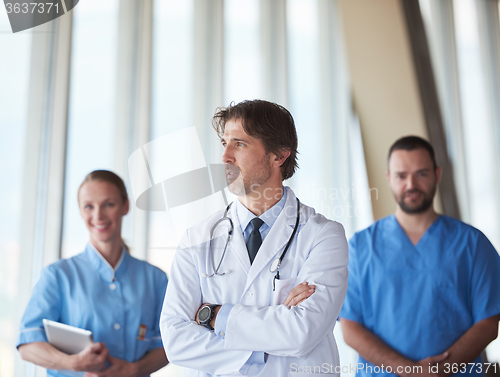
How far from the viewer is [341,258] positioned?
1.09m

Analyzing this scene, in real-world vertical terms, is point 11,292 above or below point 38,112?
below

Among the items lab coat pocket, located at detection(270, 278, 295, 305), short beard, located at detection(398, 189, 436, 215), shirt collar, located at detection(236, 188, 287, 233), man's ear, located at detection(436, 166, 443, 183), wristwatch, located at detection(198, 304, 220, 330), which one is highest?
man's ear, located at detection(436, 166, 443, 183)

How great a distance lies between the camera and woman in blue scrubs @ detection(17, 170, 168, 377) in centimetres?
140

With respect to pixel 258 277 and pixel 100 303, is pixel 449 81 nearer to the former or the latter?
pixel 258 277

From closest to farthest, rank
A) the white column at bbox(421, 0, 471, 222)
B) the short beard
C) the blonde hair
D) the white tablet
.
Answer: the white tablet
the blonde hair
the short beard
the white column at bbox(421, 0, 471, 222)

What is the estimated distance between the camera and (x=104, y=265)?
1.55m

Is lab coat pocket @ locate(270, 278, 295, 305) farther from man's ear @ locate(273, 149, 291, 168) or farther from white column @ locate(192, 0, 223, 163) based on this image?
white column @ locate(192, 0, 223, 163)

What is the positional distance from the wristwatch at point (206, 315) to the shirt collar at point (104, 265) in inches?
24.5

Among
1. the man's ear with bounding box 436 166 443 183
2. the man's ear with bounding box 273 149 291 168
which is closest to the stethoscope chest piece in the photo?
the man's ear with bounding box 273 149 291 168

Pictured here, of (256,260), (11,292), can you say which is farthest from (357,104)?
(11,292)

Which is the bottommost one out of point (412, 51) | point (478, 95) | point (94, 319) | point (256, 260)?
point (94, 319)

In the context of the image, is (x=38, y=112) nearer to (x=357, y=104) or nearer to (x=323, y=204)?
(x=323, y=204)

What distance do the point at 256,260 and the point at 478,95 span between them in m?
1.80

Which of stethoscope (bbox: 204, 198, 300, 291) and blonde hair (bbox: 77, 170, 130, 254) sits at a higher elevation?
blonde hair (bbox: 77, 170, 130, 254)
